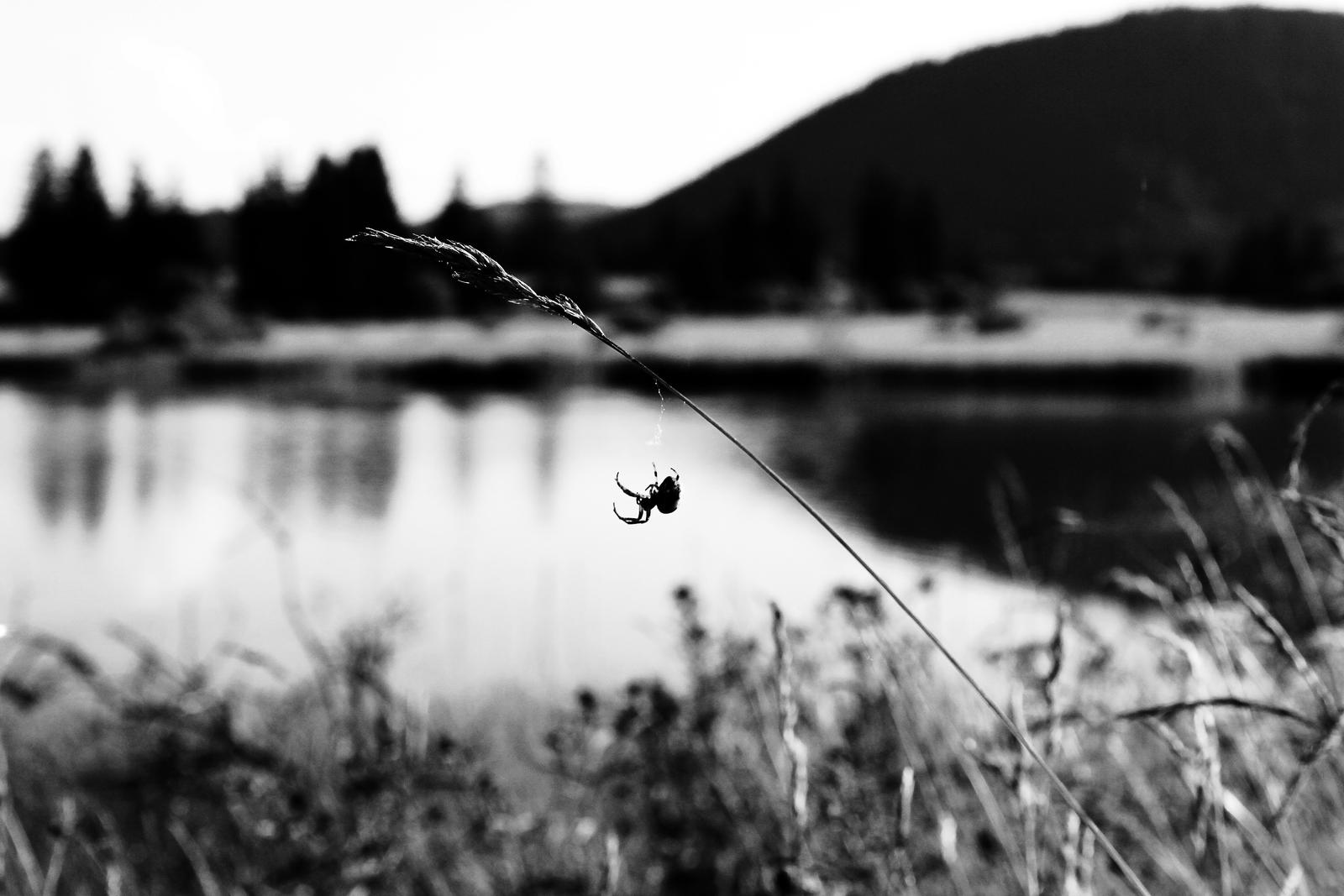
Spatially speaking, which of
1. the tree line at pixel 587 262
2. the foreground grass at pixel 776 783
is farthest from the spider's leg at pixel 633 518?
the tree line at pixel 587 262

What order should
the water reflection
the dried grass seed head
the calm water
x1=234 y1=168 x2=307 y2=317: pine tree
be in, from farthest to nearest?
1. x1=234 y1=168 x2=307 y2=317: pine tree
2. the calm water
3. the water reflection
4. the dried grass seed head

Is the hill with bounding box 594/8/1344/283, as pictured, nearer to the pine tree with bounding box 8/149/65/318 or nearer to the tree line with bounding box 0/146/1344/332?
the tree line with bounding box 0/146/1344/332

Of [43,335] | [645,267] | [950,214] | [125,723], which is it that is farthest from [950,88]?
[125,723]

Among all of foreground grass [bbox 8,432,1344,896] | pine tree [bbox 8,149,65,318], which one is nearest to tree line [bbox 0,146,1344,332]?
pine tree [bbox 8,149,65,318]

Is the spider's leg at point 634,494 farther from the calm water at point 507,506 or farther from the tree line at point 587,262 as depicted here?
the tree line at point 587,262

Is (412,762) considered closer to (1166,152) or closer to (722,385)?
(722,385)
